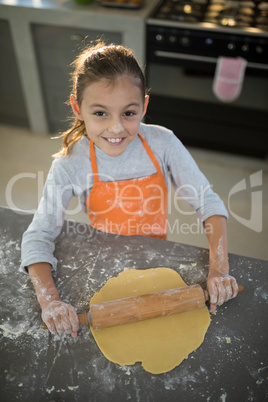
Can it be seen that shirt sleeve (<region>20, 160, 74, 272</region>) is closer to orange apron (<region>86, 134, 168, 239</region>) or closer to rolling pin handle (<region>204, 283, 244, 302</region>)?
orange apron (<region>86, 134, 168, 239</region>)

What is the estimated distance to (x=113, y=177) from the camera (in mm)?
1202

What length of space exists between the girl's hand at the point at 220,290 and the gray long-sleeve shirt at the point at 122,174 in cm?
26

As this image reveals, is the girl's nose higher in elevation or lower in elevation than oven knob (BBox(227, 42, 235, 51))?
higher

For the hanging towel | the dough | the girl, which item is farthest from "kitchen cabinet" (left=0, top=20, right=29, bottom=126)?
the dough

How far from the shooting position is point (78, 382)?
0.78 metres

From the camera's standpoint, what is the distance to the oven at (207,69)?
2.09m

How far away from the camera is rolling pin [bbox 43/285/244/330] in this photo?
2.85 feet

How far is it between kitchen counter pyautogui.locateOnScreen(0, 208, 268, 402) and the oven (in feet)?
5.11

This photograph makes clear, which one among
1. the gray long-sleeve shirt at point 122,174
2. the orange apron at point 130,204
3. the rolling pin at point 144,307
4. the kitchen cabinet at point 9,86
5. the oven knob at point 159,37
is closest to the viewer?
the rolling pin at point 144,307

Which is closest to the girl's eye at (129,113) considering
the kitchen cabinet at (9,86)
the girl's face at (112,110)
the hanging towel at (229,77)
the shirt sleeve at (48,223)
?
the girl's face at (112,110)

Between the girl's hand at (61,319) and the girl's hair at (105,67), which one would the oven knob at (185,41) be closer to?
the girl's hair at (105,67)

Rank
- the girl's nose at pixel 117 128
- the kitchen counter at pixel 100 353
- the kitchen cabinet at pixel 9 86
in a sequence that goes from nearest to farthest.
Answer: the kitchen counter at pixel 100 353 → the girl's nose at pixel 117 128 → the kitchen cabinet at pixel 9 86

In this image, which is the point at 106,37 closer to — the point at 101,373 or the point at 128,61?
the point at 128,61

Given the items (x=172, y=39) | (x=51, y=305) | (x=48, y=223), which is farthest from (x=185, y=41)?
(x=51, y=305)
